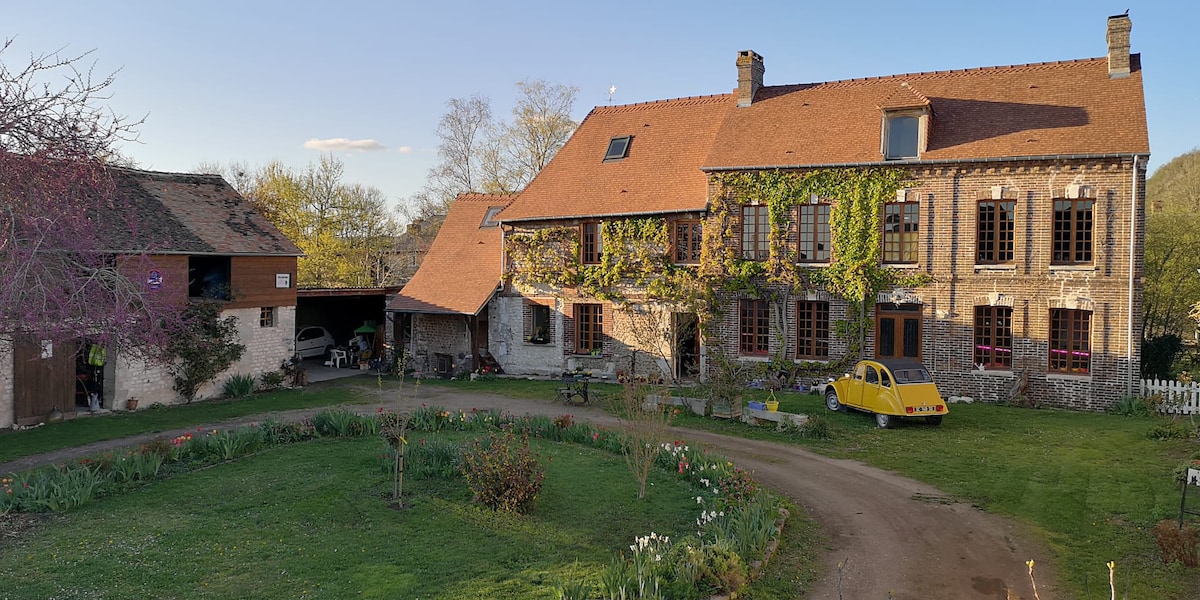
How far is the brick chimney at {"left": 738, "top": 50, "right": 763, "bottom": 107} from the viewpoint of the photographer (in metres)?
26.4

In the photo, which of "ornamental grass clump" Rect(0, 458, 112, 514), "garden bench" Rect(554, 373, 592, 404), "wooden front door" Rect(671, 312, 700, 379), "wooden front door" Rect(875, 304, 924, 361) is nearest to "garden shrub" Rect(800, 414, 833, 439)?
"wooden front door" Rect(875, 304, 924, 361)

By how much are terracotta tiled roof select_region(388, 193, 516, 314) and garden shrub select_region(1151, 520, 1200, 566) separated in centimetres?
2071

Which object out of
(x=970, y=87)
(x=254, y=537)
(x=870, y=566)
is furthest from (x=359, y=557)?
(x=970, y=87)

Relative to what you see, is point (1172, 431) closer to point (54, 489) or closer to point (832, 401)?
point (832, 401)

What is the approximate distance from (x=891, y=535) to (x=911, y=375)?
26.2ft

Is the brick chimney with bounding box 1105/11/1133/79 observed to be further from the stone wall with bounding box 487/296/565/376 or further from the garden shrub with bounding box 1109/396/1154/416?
the stone wall with bounding box 487/296/565/376

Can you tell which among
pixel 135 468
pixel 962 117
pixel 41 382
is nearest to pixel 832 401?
pixel 962 117

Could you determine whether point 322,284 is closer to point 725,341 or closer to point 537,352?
point 537,352

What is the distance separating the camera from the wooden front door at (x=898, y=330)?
22.2 meters

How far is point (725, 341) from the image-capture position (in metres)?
24.3

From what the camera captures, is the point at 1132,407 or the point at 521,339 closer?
the point at 1132,407

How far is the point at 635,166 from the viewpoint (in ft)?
88.6

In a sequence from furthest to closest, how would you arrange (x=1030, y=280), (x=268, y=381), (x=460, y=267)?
(x=460, y=267) < (x=268, y=381) < (x=1030, y=280)

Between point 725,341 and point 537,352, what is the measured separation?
6.87 metres
